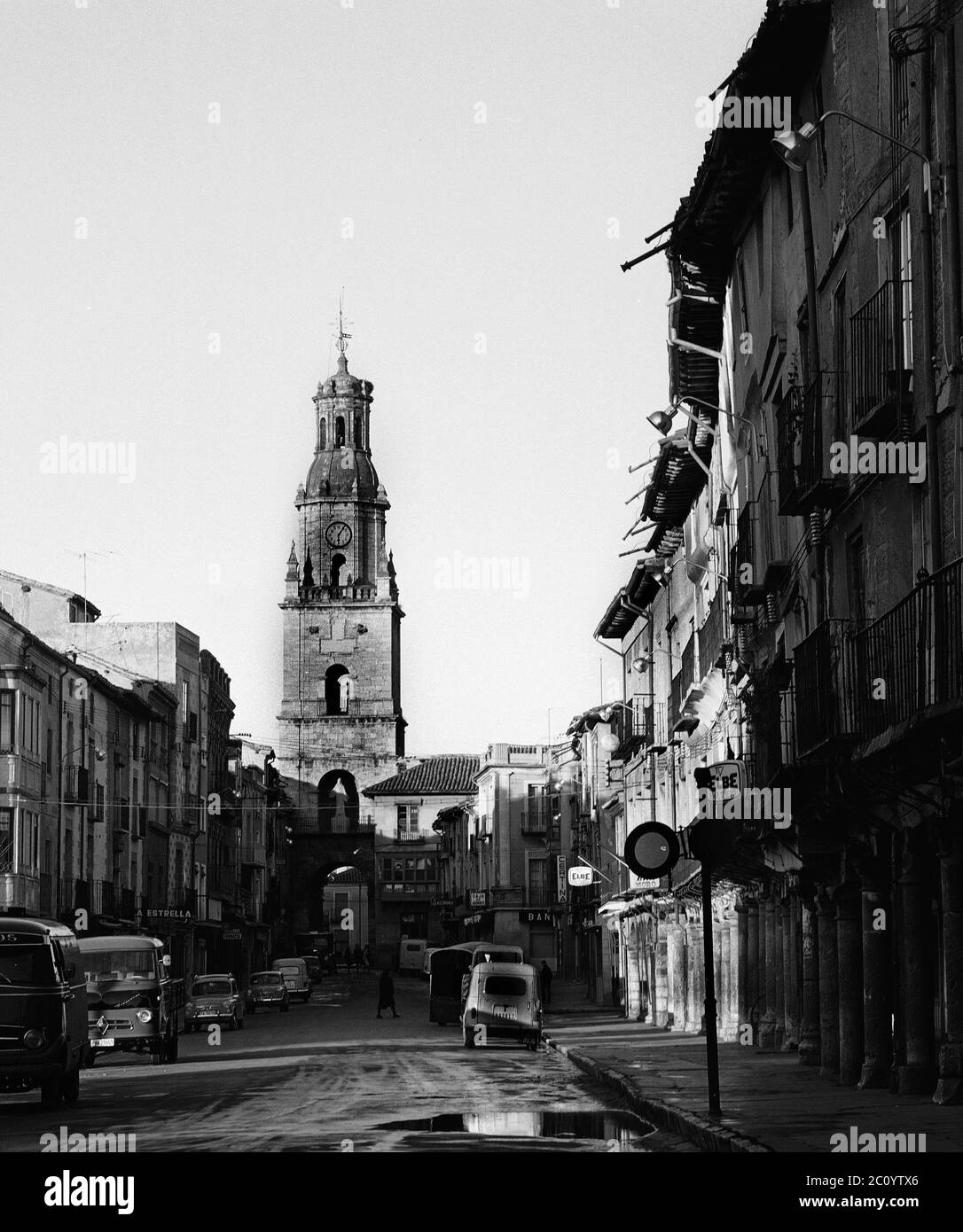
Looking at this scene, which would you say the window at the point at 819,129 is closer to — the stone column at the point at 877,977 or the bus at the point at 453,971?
the stone column at the point at 877,977

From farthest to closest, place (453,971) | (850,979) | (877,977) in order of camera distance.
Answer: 1. (453,971)
2. (850,979)
3. (877,977)

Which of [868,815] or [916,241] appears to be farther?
[868,815]

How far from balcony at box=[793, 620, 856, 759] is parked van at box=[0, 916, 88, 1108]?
9.02 meters

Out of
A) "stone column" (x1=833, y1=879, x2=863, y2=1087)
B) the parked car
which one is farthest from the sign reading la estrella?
"stone column" (x1=833, y1=879, x2=863, y2=1087)

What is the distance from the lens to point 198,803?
93.3 meters

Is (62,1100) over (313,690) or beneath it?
beneath

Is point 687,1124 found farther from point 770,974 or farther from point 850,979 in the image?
point 770,974

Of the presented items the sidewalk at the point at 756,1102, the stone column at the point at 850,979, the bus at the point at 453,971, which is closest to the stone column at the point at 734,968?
the sidewalk at the point at 756,1102

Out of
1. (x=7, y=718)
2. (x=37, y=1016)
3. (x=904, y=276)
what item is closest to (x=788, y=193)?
(x=904, y=276)

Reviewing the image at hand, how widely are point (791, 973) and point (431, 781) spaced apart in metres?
107

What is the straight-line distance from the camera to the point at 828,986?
27203 mm

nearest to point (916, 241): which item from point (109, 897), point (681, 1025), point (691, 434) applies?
point (691, 434)

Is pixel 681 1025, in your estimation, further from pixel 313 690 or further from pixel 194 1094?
pixel 313 690
